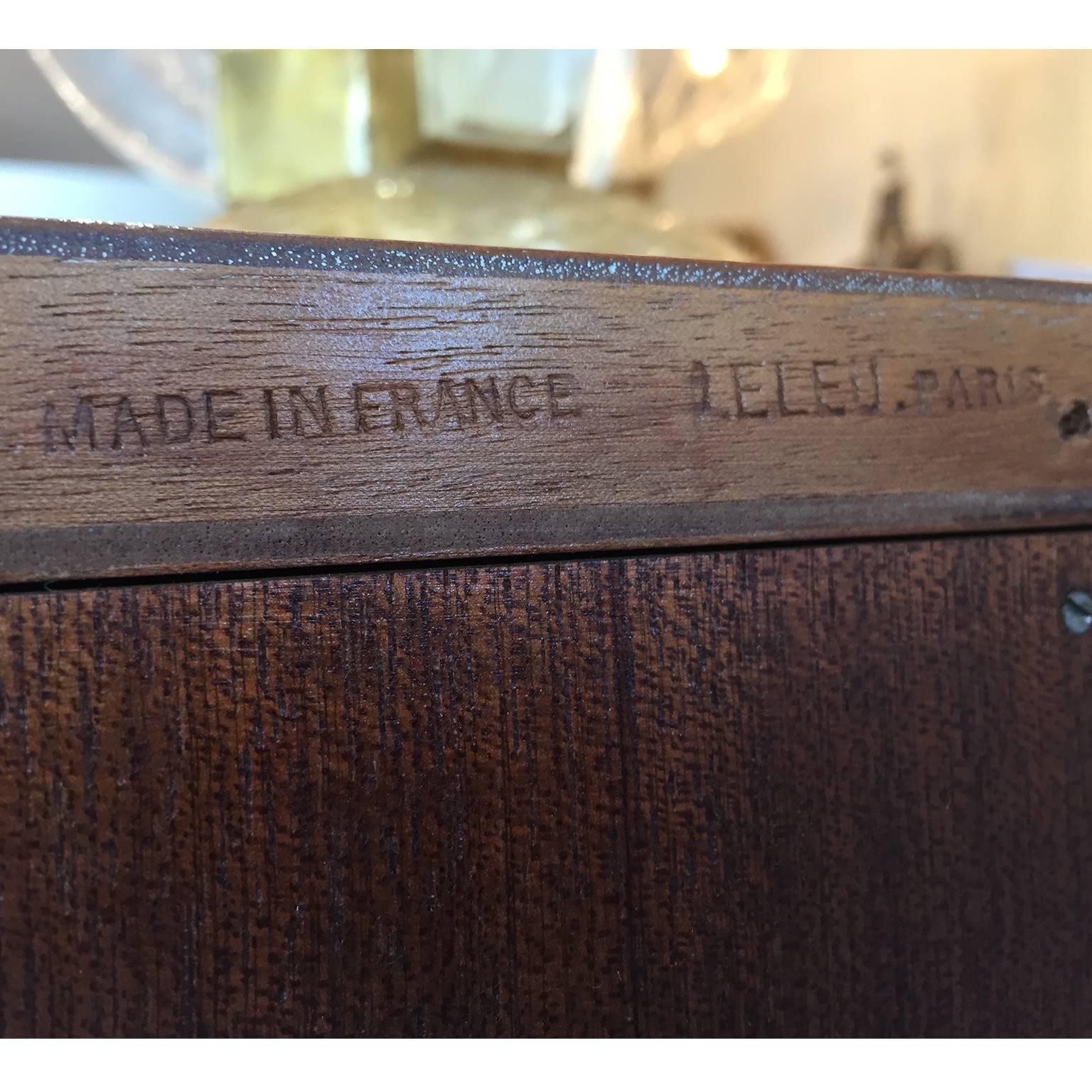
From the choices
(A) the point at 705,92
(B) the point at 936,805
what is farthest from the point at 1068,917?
(A) the point at 705,92

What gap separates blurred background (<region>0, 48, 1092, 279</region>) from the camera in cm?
55

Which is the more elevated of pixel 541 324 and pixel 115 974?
pixel 541 324

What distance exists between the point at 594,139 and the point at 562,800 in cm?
73

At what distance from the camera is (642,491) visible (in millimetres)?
225

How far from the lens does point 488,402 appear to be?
0.70 ft

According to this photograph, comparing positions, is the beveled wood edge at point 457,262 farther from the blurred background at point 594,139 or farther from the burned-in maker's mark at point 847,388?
the blurred background at point 594,139

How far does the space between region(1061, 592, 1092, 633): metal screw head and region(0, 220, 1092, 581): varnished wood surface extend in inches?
1.0

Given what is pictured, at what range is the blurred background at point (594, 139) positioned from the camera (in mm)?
554

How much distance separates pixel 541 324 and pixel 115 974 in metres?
0.19

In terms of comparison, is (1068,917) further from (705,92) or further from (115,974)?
(705,92)

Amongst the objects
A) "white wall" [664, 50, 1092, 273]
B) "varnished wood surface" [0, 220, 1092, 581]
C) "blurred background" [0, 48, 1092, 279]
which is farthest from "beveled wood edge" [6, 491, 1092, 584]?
"white wall" [664, 50, 1092, 273]

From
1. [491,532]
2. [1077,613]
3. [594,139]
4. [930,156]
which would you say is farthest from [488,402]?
[930,156]

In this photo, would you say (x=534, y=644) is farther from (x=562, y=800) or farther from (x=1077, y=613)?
(x=1077, y=613)

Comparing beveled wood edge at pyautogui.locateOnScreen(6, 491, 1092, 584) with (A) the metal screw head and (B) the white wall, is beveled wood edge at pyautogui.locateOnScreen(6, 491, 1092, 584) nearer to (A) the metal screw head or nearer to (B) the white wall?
(A) the metal screw head
